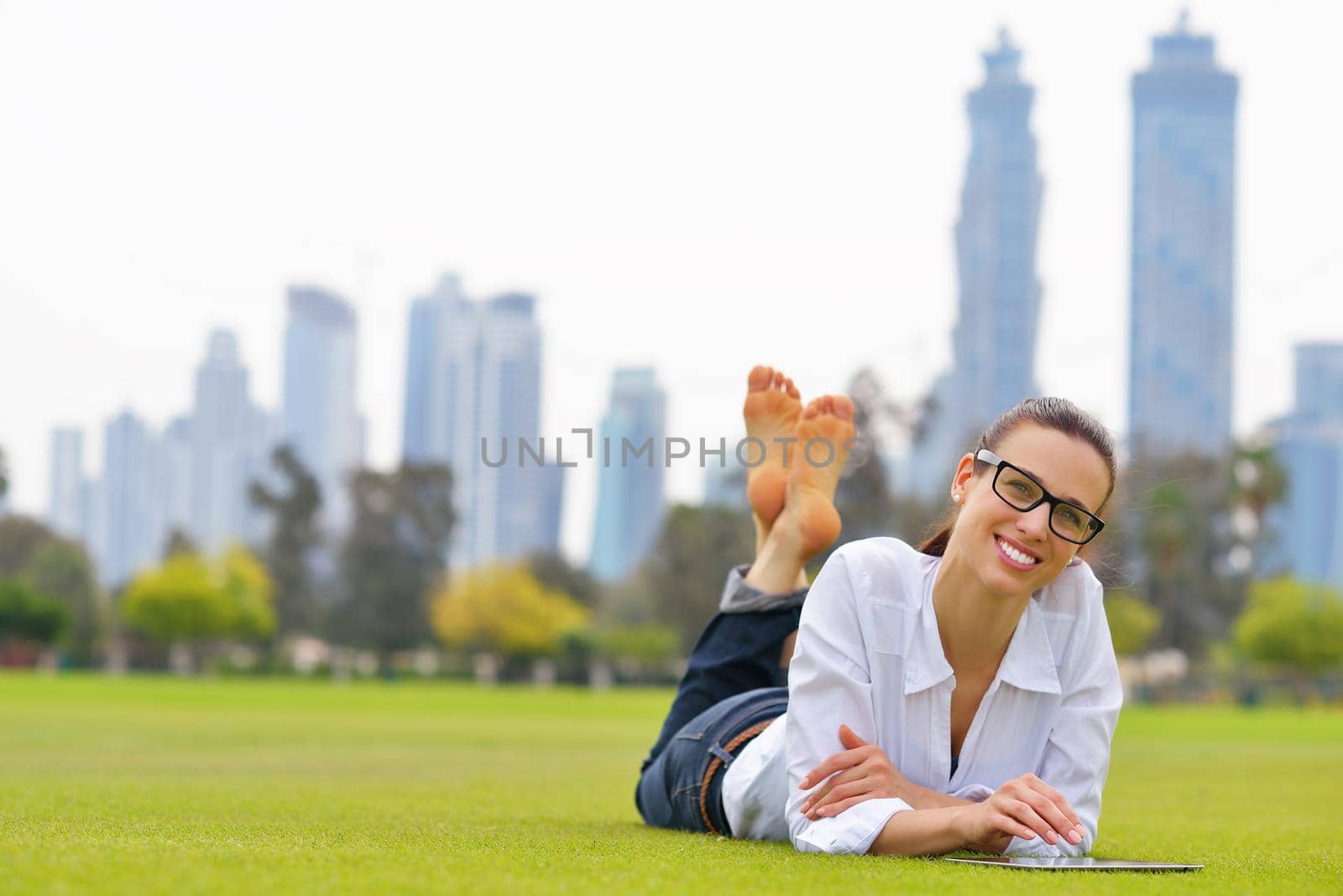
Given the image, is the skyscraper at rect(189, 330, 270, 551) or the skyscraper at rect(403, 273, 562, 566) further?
the skyscraper at rect(189, 330, 270, 551)

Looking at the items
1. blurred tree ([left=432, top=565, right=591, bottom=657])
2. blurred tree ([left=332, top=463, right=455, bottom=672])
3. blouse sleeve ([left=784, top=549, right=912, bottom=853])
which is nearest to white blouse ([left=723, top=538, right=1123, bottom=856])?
blouse sleeve ([left=784, top=549, right=912, bottom=853])

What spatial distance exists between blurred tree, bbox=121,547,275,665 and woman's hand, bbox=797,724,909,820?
50.8m

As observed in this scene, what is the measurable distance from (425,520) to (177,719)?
154 feet

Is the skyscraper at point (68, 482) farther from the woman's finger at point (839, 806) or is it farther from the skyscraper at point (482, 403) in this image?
the woman's finger at point (839, 806)

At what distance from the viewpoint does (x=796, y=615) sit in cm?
400

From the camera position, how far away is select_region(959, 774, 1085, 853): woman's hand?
2703mm

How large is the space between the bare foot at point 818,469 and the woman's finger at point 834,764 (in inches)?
49.5

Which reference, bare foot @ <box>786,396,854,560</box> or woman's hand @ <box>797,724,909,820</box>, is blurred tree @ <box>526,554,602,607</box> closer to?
bare foot @ <box>786,396,854,560</box>

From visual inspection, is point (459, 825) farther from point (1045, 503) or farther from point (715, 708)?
point (1045, 503)

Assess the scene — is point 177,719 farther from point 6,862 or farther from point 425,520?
point 425,520

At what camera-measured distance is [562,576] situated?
6309 centimetres

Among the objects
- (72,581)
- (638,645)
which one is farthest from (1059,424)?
(72,581)

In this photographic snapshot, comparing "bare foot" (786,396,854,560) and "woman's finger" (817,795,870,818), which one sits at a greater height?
"bare foot" (786,396,854,560)

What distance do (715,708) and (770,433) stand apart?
1446 millimetres
